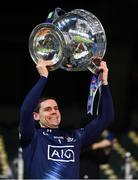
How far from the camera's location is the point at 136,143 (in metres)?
14.0

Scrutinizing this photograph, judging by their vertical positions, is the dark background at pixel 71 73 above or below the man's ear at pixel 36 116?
above

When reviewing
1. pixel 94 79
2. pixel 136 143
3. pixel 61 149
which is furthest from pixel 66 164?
pixel 136 143

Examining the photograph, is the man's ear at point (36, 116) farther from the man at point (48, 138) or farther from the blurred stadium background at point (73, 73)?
the blurred stadium background at point (73, 73)

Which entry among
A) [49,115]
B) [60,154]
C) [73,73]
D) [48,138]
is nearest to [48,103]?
[49,115]

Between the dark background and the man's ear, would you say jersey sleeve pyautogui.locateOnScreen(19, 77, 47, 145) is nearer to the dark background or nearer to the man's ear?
the man's ear

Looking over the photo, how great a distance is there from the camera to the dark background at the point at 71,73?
46.9 feet

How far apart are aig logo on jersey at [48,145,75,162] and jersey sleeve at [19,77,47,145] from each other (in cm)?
24

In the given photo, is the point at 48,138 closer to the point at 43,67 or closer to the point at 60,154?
the point at 60,154

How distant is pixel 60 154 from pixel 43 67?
2.09 feet

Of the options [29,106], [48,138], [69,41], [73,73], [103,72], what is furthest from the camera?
[73,73]

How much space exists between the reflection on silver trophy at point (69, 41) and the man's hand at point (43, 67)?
1.3 inches

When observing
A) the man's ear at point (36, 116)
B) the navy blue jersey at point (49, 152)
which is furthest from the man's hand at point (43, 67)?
the man's ear at point (36, 116)

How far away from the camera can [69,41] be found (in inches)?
189

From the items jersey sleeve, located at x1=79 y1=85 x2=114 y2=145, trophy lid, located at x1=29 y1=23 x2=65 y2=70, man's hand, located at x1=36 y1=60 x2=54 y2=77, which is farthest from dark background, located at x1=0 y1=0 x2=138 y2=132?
man's hand, located at x1=36 y1=60 x2=54 y2=77
